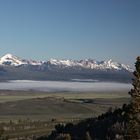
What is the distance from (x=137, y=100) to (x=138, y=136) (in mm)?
3040

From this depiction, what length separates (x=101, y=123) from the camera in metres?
83.1

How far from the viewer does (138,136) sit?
44406 mm

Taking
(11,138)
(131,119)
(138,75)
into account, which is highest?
(138,75)

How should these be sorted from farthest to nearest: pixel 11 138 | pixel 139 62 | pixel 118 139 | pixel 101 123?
1. pixel 11 138
2. pixel 101 123
3. pixel 118 139
4. pixel 139 62

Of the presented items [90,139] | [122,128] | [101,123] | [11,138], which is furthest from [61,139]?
[11,138]

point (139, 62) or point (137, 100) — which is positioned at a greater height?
point (139, 62)

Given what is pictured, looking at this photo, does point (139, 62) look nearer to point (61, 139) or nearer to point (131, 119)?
point (131, 119)

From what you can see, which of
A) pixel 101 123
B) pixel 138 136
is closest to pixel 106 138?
pixel 101 123

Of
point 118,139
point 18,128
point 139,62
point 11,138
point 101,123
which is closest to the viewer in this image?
point 139,62

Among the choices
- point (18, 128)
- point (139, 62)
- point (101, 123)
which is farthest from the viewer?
point (18, 128)

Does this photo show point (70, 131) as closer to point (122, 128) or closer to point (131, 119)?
point (122, 128)

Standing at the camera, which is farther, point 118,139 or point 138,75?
point 118,139

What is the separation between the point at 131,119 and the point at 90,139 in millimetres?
24506

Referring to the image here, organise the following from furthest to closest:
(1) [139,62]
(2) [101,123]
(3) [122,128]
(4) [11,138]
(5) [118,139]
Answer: (4) [11,138]
(2) [101,123]
(3) [122,128]
(5) [118,139]
(1) [139,62]
